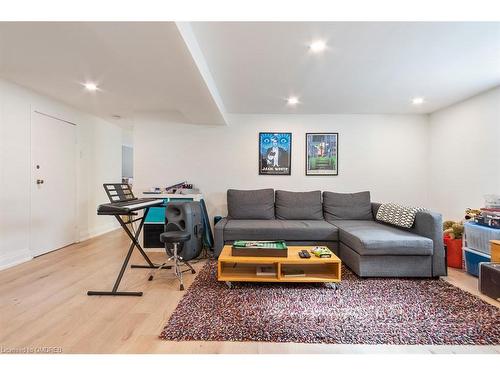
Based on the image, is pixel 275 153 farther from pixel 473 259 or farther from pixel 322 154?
pixel 473 259

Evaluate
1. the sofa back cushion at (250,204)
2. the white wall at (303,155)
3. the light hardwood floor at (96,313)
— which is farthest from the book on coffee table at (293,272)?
the white wall at (303,155)

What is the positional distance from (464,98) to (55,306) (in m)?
5.35

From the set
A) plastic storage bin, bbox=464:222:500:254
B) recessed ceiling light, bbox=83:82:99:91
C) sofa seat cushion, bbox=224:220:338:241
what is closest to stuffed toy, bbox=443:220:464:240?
plastic storage bin, bbox=464:222:500:254

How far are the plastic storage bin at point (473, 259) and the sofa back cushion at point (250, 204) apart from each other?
2420 mm

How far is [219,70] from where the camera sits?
8.34 feet

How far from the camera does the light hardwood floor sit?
1.47 meters

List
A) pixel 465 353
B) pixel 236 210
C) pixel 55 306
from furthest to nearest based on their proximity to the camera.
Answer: pixel 236 210 → pixel 55 306 → pixel 465 353

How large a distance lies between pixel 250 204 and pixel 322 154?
62.2 inches

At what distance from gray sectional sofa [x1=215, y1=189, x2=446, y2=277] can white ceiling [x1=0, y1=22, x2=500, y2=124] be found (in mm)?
1495

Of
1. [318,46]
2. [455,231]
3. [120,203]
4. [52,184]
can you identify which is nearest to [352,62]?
[318,46]

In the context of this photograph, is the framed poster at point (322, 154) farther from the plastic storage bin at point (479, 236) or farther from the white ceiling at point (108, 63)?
the plastic storage bin at point (479, 236)

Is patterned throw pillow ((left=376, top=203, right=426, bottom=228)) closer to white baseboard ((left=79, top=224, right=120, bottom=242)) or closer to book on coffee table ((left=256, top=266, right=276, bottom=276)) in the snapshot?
book on coffee table ((left=256, top=266, right=276, bottom=276))

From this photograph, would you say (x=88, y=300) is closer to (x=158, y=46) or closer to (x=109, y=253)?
(x=109, y=253)

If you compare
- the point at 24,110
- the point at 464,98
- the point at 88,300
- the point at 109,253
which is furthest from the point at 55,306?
the point at 464,98
